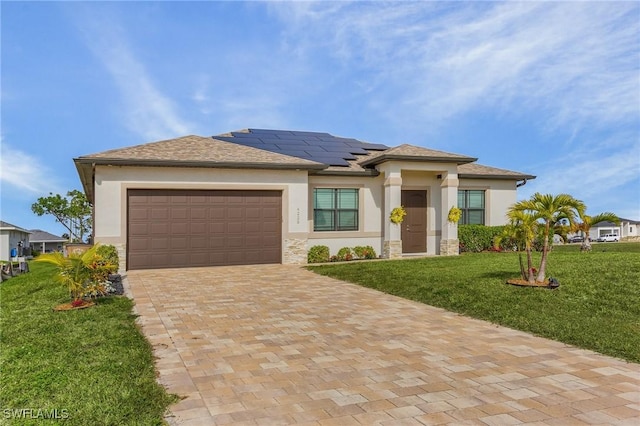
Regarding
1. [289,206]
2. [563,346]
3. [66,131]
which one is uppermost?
[66,131]

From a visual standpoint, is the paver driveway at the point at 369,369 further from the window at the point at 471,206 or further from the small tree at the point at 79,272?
the window at the point at 471,206

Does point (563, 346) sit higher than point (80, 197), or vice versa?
point (80, 197)

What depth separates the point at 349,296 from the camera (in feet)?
31.2

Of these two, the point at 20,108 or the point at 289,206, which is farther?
the point at 289,206

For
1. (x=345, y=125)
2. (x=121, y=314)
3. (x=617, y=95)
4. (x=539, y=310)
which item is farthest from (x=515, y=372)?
(x=345, y=125)

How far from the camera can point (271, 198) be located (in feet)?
51.1

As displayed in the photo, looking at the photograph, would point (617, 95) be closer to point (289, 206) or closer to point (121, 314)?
point (289, 206)

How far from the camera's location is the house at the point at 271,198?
555 inches

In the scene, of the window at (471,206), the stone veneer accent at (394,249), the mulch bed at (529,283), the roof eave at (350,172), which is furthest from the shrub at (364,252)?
the mulch bed at (529,283)

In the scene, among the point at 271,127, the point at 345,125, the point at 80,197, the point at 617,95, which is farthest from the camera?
the point at 80,197

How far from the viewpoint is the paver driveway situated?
11.9ft

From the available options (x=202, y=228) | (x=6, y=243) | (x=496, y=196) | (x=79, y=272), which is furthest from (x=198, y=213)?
(x=6, y=243)

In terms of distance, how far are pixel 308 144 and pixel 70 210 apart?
4033cm

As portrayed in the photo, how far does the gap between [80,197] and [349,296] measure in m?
48.2
